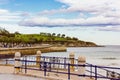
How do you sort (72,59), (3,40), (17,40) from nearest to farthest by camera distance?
(72,59)
(3,40)
(17,40)

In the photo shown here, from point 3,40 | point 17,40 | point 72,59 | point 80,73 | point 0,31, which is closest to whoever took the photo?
point 80,73

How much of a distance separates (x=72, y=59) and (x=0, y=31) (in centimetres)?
17351

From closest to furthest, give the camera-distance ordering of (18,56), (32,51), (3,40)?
(18,56) → (32,51) → (3,40)

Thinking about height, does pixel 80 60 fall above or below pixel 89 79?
above

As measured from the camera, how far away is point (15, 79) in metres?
20.8

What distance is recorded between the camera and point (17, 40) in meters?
184

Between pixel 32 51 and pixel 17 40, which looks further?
pixel 17 40

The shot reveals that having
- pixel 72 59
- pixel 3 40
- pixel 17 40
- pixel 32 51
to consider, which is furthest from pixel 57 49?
pixel 72 59

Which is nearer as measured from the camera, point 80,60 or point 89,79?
point 80,60

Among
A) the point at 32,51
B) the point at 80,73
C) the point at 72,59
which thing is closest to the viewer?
the point at 80,73

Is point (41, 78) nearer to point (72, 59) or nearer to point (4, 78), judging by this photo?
point (4, 78)

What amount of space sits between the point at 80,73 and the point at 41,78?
130 inches

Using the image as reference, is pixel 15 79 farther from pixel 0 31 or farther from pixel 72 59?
pixel 0 31

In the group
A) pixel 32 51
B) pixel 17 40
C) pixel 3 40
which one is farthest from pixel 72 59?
pixel 17 40
